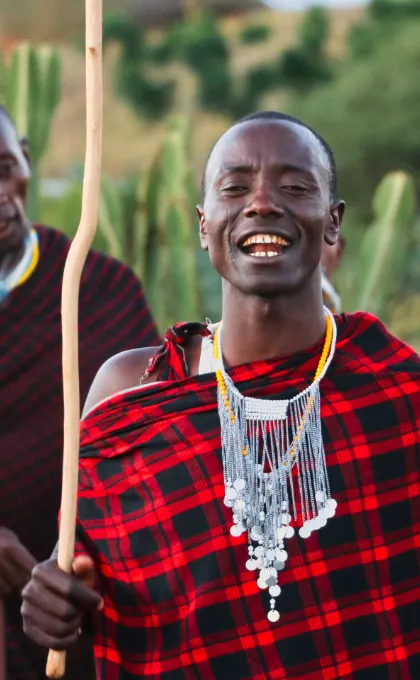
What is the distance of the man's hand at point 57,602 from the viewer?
9.78 ft

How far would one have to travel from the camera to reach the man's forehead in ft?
10.5

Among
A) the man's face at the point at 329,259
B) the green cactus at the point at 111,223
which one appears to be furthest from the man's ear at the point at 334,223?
the green cactus at the point at 111,223

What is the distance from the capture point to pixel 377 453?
3162mm

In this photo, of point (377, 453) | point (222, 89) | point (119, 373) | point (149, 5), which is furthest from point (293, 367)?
point (149, 5)

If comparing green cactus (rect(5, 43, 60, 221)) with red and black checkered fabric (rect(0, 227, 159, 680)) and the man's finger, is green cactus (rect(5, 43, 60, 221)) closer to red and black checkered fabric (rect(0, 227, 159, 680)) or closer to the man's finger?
red and black checkered fabric (rect(0, 227, 159, 680))

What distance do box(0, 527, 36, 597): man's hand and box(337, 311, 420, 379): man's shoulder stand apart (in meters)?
1.33

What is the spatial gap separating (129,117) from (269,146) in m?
30.6

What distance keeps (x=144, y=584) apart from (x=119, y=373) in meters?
0.57

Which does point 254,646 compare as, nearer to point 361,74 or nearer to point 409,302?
point 409,302

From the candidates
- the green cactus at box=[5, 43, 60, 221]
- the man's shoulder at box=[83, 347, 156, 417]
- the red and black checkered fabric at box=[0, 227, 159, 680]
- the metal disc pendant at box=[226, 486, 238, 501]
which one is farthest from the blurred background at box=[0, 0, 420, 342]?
the metal disc pendant at box=[226, 486, 238, 501]

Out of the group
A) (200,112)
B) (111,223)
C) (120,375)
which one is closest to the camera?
(120,375)

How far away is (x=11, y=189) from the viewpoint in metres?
4.71

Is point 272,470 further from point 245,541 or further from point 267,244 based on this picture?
point 267,244

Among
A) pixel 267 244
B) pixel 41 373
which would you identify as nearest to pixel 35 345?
pixel 41 373
